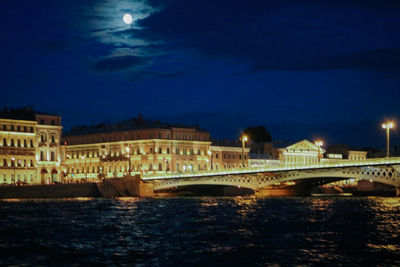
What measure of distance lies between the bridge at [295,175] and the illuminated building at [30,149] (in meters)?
18.7

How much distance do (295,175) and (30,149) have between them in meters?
39.8

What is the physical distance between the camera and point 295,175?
89.4 m

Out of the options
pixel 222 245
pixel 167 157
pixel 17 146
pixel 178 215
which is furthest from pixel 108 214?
pixel 167 157

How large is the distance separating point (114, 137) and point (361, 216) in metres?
82.3

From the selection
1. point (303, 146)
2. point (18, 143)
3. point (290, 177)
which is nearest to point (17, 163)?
point (18, 143)

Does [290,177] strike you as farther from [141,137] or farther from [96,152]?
[96,152]

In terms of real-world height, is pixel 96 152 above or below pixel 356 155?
below

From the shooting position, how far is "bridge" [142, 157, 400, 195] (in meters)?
83.2

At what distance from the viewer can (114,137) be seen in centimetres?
13038

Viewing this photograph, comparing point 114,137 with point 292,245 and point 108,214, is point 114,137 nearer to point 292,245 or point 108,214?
point 108,214

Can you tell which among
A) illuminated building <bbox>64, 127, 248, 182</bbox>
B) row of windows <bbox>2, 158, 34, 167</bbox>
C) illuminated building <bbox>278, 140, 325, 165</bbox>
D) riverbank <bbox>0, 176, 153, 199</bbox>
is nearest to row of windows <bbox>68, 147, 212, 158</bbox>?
illuminated building <bbox>64, 127, 248, 182</bbox>

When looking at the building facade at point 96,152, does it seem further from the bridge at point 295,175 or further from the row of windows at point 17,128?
the bridge at point 295,175

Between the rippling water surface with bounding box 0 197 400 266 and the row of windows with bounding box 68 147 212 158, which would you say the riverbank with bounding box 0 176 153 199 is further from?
the rippling water surface with bounding box 0 197 400 266

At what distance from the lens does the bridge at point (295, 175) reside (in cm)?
8325
